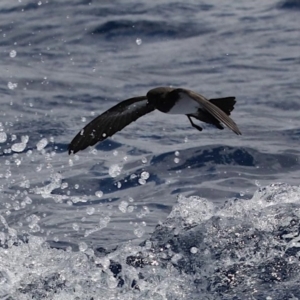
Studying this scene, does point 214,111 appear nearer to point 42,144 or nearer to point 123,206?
point 123,206

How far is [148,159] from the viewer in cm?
775

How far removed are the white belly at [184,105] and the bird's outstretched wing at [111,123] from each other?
0.29m

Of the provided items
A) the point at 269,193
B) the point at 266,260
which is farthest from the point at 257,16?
the point at 266,260

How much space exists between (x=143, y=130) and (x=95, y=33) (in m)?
3.78

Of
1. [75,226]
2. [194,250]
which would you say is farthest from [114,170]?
[194,250]

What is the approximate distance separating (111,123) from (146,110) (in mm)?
250

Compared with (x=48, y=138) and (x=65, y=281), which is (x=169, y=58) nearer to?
(x=48, y=138)

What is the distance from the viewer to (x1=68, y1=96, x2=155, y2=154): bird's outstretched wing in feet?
17.6

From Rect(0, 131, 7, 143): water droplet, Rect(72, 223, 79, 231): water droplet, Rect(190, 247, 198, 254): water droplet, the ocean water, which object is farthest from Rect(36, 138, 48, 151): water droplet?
Rect(190, 247, 198, 254): water droplet

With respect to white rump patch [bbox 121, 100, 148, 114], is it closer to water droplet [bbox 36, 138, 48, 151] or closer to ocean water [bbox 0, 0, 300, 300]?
ocean water [bbox 0, 0, 300, 300]

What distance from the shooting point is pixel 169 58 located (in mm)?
11078

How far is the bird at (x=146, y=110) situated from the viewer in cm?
509

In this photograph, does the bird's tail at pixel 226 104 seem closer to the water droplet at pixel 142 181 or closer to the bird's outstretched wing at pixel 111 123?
the bird's outstretched wing at pixel 111 123

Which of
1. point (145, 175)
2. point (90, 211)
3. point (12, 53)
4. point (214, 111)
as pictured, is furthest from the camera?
point (12, 53)
